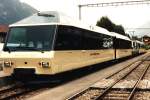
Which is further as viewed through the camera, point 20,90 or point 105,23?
point 105,23

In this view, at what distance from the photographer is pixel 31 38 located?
14938 millimetres

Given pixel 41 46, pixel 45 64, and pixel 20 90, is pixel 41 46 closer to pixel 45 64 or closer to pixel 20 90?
pixel 45 64

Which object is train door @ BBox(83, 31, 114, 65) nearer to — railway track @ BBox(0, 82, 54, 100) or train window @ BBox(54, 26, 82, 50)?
train window @ BBox(54, 26, 82, 50)

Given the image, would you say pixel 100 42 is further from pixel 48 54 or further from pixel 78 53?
pixel 48 54

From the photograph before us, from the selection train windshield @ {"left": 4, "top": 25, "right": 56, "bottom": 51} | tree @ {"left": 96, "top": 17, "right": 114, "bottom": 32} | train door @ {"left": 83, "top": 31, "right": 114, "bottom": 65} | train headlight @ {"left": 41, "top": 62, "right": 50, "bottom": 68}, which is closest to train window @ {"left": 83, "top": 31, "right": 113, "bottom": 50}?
train door @ {"left": 83, "top": 31, "right": 114, "bottom": 65}

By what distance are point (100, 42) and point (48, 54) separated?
9844 millimetres

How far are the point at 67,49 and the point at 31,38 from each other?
5.87ft

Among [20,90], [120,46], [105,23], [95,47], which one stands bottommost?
[20,90]

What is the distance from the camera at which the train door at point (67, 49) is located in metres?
14.8

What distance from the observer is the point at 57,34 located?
1482cm

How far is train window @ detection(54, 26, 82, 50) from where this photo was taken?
15.0 m

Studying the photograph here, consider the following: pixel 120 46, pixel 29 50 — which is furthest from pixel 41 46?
pixel 120 46

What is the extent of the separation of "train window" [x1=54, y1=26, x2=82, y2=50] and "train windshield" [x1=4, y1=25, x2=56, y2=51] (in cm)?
35

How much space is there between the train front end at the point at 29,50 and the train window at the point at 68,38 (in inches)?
15.7
